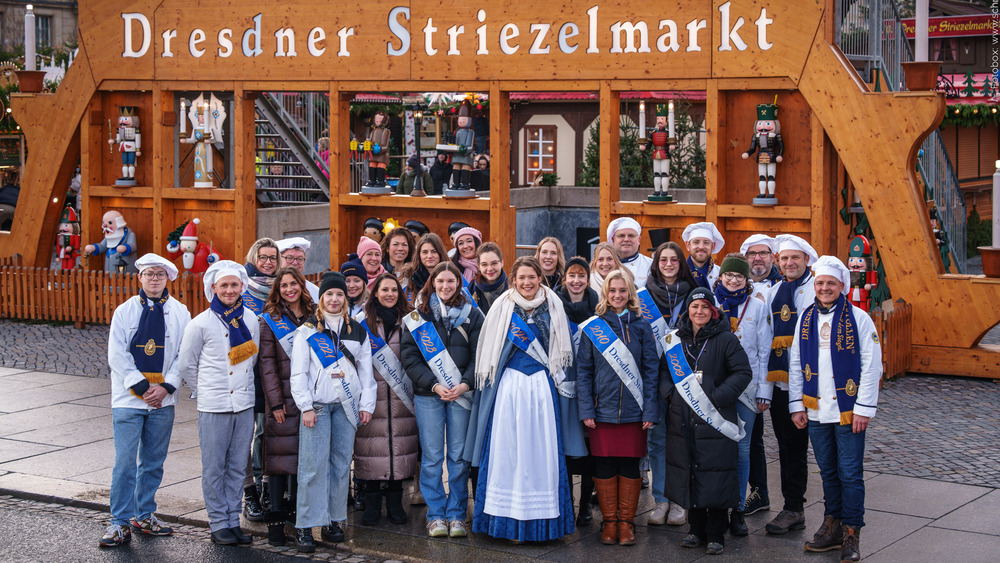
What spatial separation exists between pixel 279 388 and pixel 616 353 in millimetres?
2190

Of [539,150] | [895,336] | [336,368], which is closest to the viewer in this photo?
[336,368]

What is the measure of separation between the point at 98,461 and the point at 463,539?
3715 mm

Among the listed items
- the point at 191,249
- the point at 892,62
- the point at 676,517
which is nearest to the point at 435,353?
the point at 676,517

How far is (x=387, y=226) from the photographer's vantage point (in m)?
15.1

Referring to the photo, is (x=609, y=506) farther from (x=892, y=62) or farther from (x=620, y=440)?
(x=892, y=62)

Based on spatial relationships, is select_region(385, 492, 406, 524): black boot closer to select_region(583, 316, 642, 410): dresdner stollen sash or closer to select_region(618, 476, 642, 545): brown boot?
select_region(618, 476, 642, 545): brown boot

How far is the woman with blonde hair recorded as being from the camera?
289 inches

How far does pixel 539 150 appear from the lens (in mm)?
32531

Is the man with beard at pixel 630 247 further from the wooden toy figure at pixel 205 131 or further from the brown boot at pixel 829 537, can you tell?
the wooden toy figure at pixel 205 131

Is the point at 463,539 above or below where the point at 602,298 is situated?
below

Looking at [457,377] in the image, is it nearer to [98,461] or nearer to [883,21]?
[98,461]

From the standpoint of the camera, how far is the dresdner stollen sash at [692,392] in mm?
7168

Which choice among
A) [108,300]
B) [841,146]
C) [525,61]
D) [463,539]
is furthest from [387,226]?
[463,539]

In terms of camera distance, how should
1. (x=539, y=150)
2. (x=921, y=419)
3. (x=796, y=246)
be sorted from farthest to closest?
1. (x=539, y=150)
2. (x=921, y=419)
3. (x=796, y=246)
